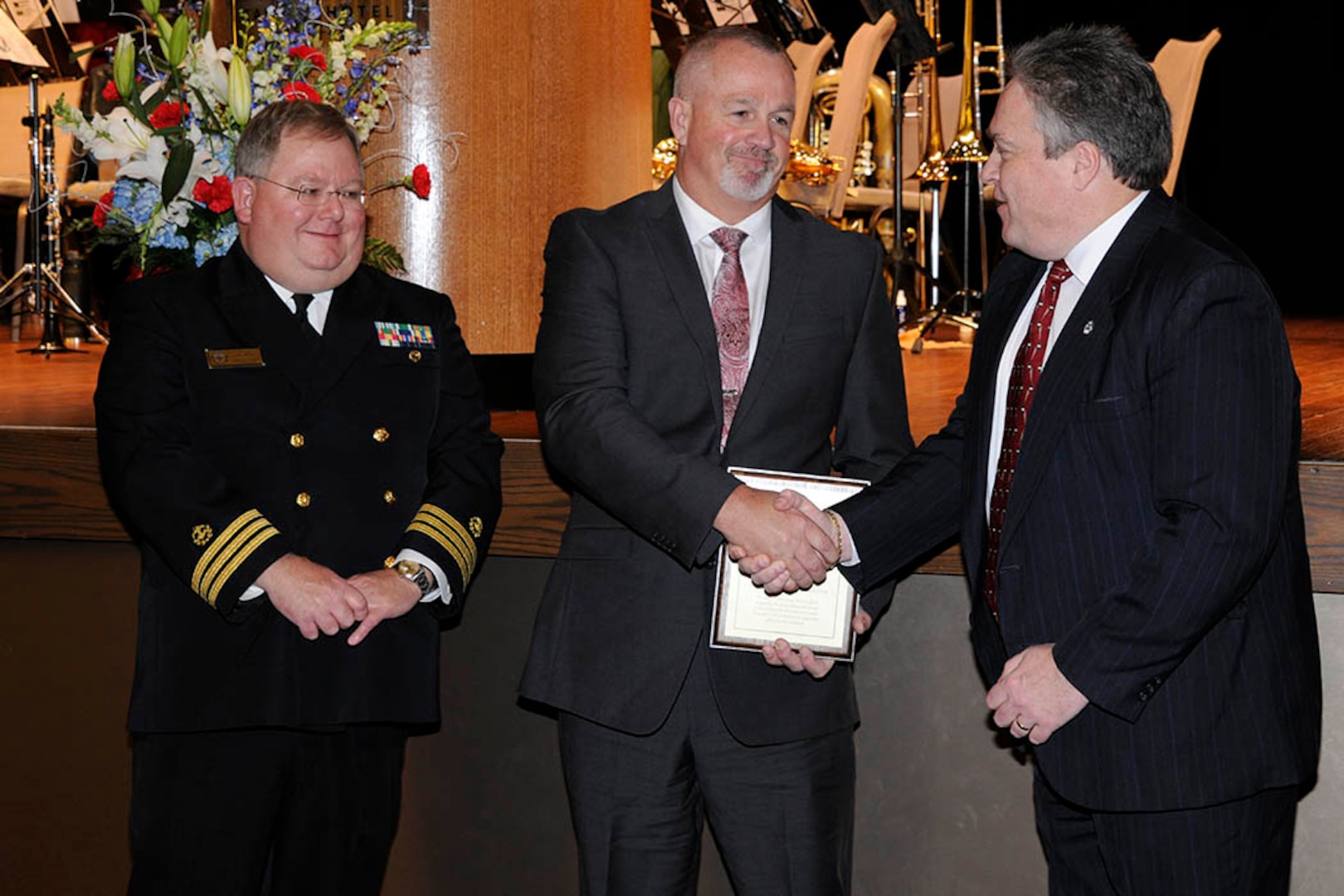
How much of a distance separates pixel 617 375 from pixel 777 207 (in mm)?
388

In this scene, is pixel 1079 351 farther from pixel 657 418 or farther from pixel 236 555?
pixel 236 555

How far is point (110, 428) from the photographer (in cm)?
218

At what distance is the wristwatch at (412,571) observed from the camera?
2225 millimetres

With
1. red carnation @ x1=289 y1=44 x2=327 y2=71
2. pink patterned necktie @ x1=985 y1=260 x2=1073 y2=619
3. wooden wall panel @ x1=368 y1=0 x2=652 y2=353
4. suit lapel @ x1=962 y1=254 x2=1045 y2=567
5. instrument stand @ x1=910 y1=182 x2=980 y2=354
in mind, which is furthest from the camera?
instrument stand @ x1=910 y1=182 x2=980 y2=354

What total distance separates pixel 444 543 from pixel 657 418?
1.22 feet

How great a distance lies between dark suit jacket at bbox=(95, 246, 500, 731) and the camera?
215 cm

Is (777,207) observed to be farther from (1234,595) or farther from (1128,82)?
(1234,595)

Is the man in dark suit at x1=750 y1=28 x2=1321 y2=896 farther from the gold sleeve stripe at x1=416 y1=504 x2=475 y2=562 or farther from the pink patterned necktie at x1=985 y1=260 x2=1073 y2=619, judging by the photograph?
the gold sleeve stripe at x1=416 y1=504 x2=475 y2=562

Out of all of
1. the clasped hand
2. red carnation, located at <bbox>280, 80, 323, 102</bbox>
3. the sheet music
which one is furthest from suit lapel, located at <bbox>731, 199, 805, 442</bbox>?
the sheet music

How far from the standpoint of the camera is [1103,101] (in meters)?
1.85

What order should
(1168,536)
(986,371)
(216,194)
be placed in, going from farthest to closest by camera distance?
(216,194) < (986,371) < (1168,536)

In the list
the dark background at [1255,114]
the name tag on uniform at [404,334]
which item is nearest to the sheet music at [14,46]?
the name tag on uniform at [404,334]

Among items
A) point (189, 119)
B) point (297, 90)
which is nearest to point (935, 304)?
point (297, 90)

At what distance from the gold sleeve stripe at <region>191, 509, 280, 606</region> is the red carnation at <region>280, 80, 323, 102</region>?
84 cm
